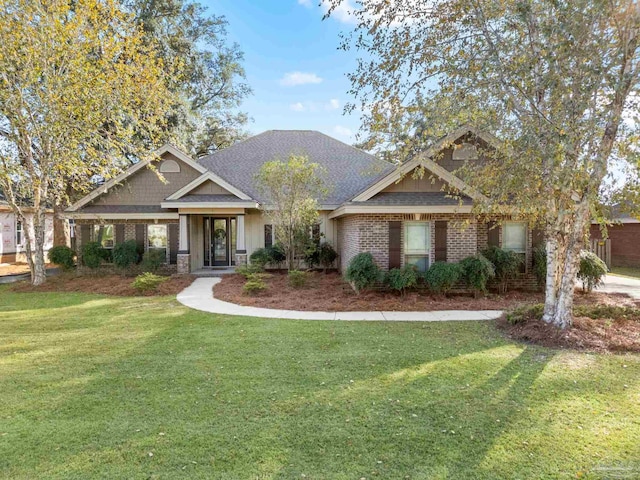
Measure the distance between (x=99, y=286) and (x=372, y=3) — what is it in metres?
12.1

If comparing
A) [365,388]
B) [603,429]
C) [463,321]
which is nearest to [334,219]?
[463,321]

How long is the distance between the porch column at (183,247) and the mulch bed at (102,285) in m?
0.68

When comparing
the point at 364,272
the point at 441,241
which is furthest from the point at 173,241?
the point at 441,241

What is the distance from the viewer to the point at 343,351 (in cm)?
598

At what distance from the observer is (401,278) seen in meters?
10.0

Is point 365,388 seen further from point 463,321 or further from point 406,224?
point 406,224

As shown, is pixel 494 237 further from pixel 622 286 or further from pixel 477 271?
pixel 622 286

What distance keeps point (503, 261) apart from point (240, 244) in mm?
10132

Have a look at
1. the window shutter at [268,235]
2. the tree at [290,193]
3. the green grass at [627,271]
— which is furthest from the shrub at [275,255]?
the green grass at [627,271]

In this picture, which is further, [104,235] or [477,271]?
[104,235]

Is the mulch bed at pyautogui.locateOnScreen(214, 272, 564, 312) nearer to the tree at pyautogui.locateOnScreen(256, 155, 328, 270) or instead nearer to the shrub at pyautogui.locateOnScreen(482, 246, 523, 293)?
the shrub at pyautogui.locateOnScreen(482, 246, 523, 293)

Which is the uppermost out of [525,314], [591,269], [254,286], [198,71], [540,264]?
[198,71]

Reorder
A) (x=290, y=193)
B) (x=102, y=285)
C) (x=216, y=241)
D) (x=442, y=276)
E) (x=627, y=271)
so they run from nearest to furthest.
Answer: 1. (x=442, y=276)
2. (x=290, y=193)
3. (x=102, y=285)
4. (x=216, y=241)
5. (x=627, y=271)

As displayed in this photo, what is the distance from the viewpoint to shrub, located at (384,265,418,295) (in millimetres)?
10000
